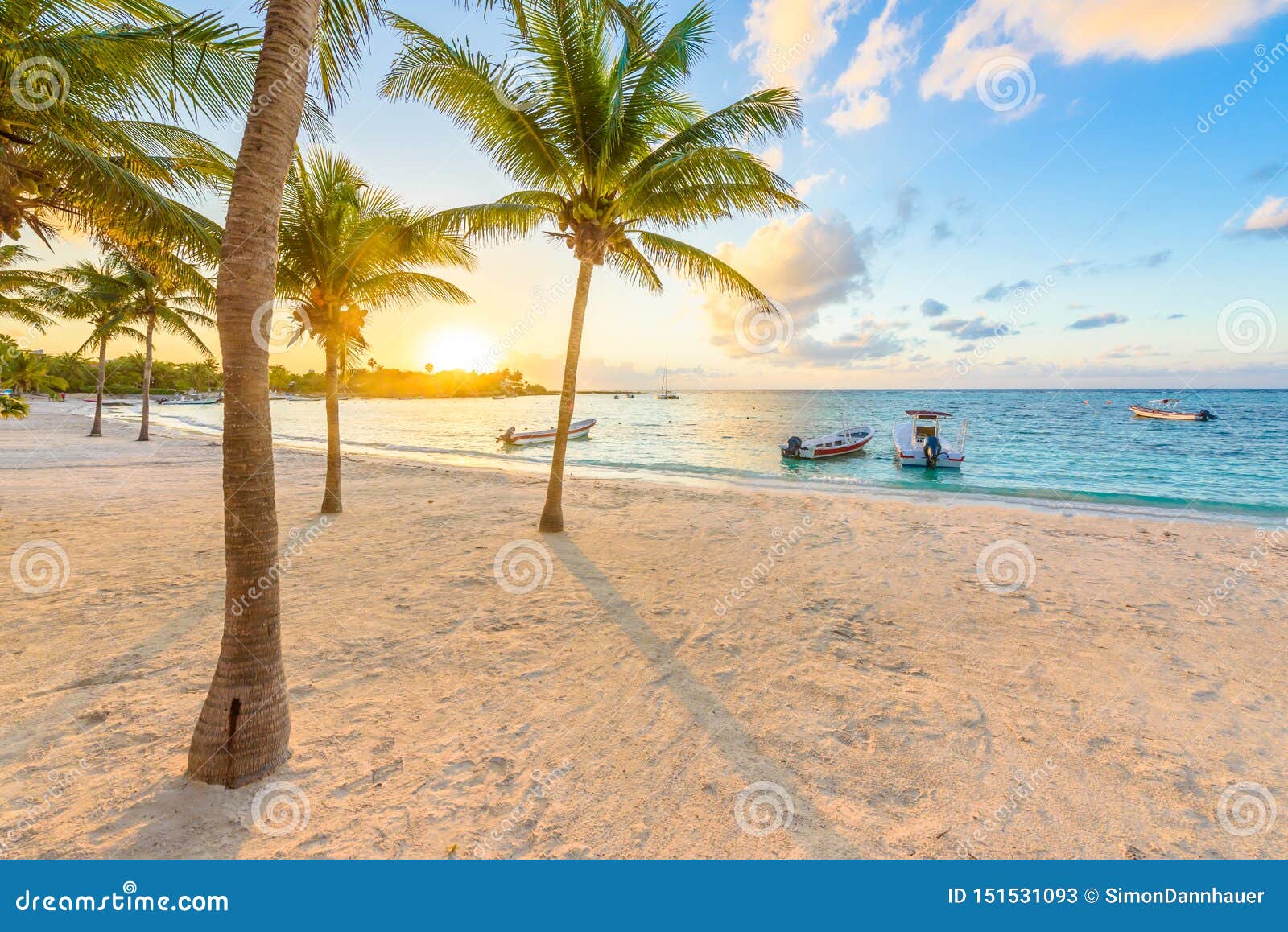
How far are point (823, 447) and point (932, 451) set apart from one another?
17.5 ft

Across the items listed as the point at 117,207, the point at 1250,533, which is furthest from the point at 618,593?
the point at 1250,533

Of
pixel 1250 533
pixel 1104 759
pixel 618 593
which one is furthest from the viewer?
pixel 1250 533

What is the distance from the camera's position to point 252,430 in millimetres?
2809

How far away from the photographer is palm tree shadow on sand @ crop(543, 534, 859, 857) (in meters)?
2.75

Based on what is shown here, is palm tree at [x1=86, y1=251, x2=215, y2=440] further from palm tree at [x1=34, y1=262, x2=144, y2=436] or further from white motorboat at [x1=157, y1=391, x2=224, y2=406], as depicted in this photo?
white motorboat at [x1=157, y1=391, x2=224, y2=406]

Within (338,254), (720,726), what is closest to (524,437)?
(338,254)

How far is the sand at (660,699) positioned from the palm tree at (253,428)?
0.91 feet

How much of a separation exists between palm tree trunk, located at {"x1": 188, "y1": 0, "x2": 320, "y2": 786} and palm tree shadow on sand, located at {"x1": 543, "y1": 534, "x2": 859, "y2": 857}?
278 cm

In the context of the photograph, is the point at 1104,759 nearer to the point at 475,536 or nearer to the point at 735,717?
the point at 735,717

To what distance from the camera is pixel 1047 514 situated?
1220 cm

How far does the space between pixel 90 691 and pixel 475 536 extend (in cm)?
521

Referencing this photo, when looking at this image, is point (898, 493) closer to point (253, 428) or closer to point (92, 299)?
point (253, 428)

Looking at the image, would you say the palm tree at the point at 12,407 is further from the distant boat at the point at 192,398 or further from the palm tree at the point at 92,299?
the distant boat at the point at 192,398

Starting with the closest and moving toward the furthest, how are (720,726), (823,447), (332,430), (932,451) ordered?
(720,726), (332,430), (932,451), (823,447)
